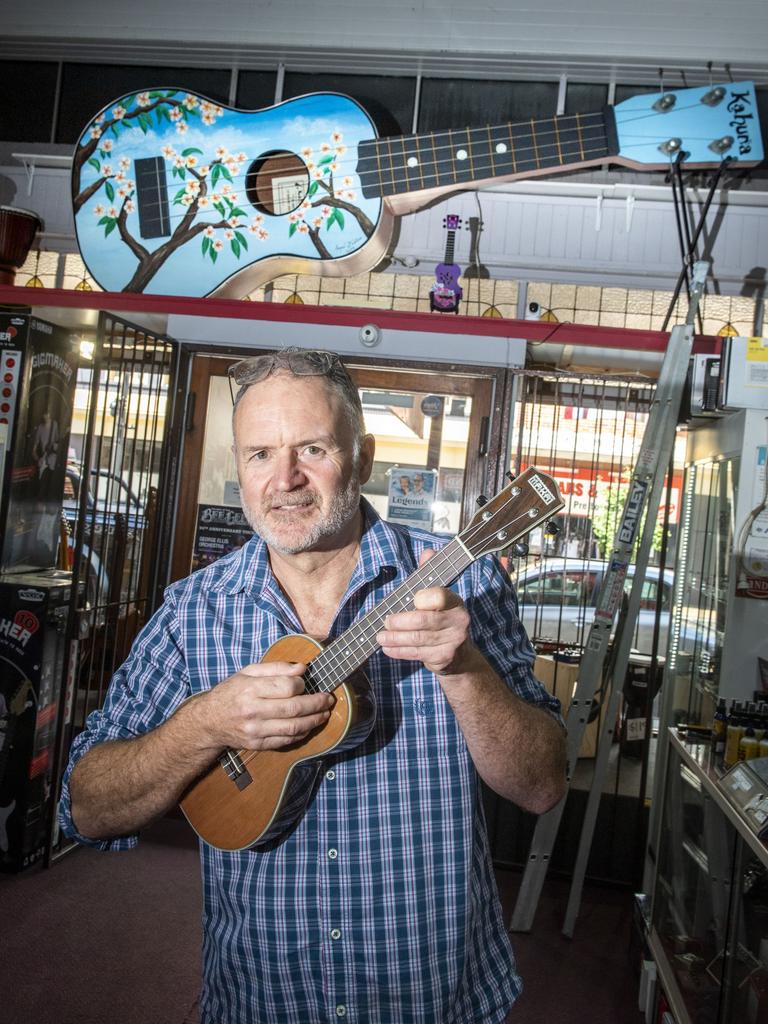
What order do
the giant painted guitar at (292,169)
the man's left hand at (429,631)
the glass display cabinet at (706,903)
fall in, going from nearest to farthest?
1. the man's left hand at (429,631)
2. the glass display cabinet at (706,903)
3. the giant painted guitar at (292,169)

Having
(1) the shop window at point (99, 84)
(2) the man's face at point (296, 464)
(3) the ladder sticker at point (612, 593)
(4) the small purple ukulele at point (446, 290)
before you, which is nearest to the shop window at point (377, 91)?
(1) the shop window at point (99, 84)

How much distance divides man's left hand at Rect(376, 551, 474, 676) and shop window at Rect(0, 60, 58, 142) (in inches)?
187

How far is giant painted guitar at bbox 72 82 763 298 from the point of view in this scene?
409cm

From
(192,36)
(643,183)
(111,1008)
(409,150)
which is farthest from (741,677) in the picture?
(192,36)

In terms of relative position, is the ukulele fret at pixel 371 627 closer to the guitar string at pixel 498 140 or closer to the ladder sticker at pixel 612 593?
the ladder sticker at pixel 612 593

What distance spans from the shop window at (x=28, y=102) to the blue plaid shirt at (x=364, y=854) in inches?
173

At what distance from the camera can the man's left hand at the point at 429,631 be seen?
106cm

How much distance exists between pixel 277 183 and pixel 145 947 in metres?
3.47

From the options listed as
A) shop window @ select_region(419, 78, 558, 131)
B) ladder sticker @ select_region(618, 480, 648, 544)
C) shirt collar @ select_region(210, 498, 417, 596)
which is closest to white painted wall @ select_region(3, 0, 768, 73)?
shop window @ select_region(419, 78, 558, 131)

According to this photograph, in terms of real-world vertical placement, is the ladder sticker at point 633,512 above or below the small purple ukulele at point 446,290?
below

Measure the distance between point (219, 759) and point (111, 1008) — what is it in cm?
177

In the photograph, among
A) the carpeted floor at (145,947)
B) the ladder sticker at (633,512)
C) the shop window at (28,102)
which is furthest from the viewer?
the shop window at (28,102)

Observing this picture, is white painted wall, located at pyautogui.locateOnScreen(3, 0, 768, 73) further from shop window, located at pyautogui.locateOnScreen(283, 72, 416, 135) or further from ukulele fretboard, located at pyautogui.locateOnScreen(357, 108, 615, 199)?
ukulele fretboard, located at pyautogui.locateOnScreen(357, 108, 615, 199)

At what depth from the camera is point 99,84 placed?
15.6 feet
